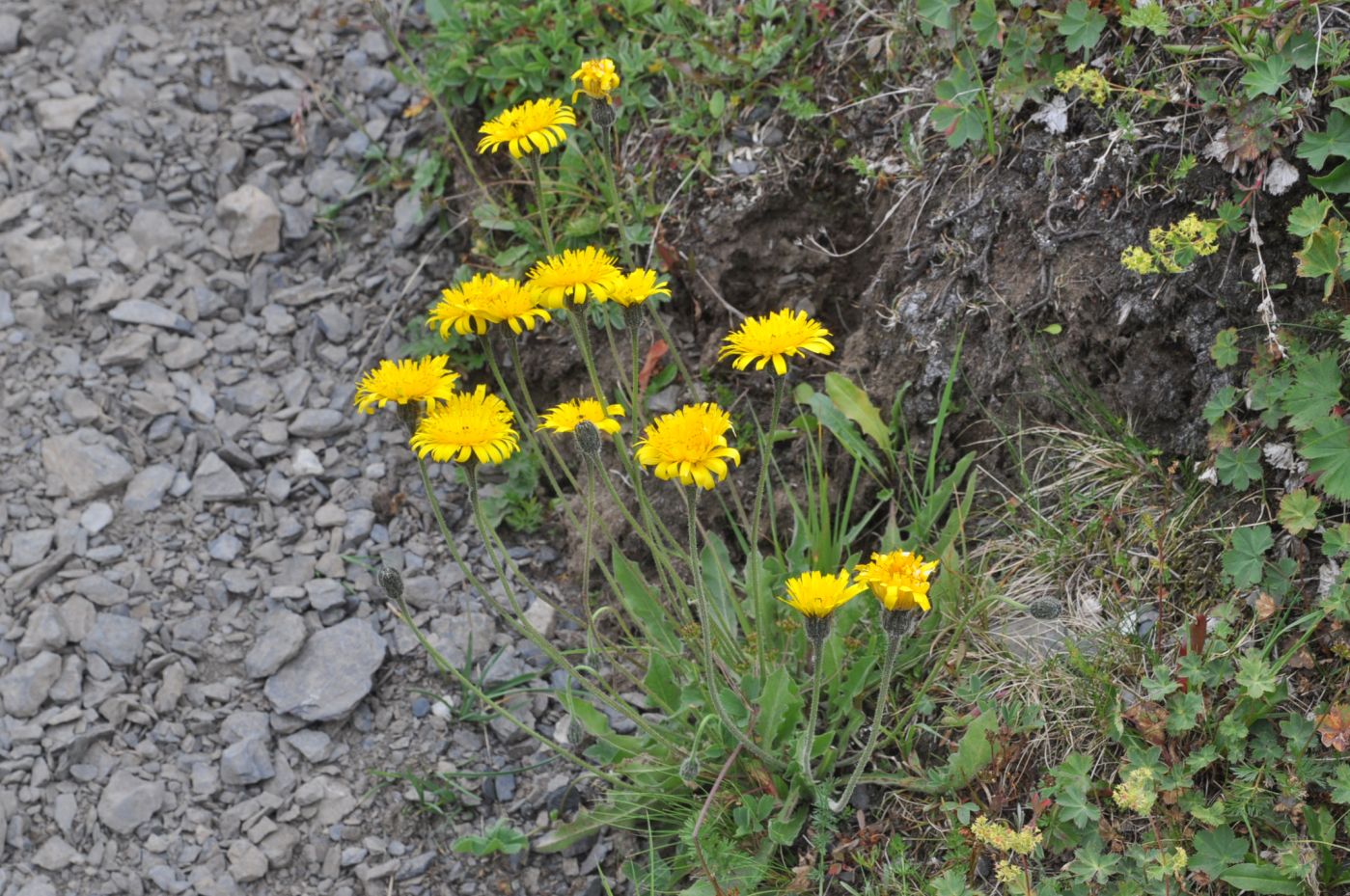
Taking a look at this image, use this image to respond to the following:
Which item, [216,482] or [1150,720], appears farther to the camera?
[216,482]

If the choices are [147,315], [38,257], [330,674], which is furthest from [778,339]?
[38,257]

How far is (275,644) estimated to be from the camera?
308cm

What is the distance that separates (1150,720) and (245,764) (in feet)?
6.68

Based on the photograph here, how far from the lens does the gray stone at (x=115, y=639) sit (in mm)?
3039

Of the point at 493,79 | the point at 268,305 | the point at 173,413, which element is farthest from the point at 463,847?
the point at 493,79

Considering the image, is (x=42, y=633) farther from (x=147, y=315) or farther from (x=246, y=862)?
(x=147, y=315)

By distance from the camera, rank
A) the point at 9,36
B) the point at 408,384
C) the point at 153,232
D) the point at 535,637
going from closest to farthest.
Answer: the point at 408,384, the point at 535,637, the point at 153,232, the point at 9,36

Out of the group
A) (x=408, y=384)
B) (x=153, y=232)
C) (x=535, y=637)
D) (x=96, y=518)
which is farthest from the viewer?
(x=153, y=232)

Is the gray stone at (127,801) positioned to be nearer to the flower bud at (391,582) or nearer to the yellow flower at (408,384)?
the flower bud at (391,582)

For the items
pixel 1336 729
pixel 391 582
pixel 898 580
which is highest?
pixel 898 580

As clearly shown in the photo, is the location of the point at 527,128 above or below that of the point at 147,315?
above

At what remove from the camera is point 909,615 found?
1992mm

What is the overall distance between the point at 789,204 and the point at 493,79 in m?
1.01

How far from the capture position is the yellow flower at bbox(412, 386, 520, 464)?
213 centimetres
